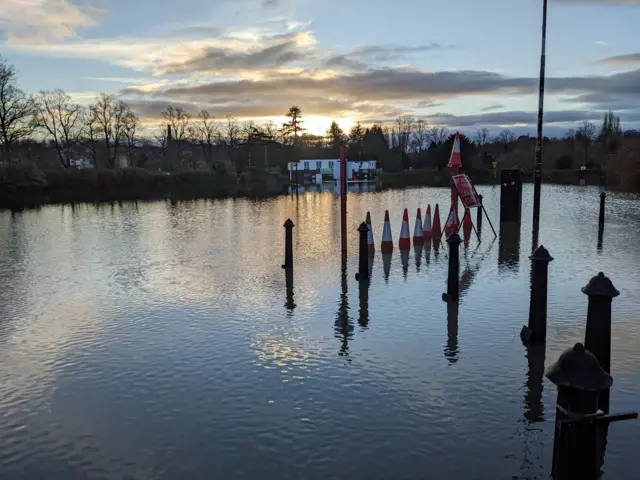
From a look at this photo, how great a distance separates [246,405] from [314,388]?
64 cm

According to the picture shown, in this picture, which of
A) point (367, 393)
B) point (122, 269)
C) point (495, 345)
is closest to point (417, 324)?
point (495, 345)

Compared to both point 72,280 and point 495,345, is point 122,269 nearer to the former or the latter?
point 72,280

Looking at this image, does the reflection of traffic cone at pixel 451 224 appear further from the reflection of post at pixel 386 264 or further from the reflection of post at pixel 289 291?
the reflection of post at pixel 289 291

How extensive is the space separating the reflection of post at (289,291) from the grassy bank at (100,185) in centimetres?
2483

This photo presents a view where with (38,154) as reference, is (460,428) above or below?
below

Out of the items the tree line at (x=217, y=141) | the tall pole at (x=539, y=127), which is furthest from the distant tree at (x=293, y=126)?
the tall pole at (x=539, y=127)

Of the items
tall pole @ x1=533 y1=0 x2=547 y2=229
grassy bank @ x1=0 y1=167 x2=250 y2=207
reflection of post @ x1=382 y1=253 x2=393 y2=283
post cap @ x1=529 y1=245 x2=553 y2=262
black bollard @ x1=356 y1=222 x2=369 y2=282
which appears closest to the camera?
post cap @ x1=529 y1=245 x2=553 y2=262

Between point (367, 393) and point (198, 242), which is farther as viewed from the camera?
point (198, 242)

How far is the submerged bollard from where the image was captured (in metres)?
7.54

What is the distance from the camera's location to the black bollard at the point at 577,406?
9.41 feet

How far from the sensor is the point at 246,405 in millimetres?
4621

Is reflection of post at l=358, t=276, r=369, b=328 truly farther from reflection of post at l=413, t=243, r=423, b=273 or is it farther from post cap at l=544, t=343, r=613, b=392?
post cap at l=544, t=343, r=613, b=392

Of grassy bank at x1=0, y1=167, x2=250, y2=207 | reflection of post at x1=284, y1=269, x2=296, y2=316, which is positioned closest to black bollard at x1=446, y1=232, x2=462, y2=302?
reflection of post at x1=284, y1=269, x2=296, y2=316

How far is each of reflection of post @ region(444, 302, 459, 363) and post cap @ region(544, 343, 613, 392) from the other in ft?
8.67
